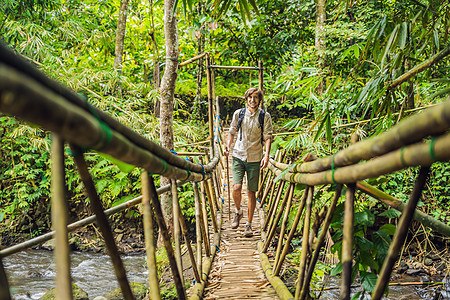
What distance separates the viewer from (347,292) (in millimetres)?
748

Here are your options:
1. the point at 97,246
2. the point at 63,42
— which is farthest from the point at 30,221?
the point at 63,42

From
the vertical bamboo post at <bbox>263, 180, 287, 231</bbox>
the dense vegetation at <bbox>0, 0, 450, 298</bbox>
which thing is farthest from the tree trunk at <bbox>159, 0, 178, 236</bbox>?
the vertical bamboo post at <bbox>263, 180, 287, 231</bbox>

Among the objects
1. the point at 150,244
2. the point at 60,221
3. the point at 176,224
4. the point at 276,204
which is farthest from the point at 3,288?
the point at 276,204

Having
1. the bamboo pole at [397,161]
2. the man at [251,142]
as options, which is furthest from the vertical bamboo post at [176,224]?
the man at [251,142]

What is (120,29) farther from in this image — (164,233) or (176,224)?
(164,233)

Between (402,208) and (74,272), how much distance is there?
5490mm

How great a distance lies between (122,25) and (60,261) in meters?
6.48

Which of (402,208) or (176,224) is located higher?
(402,208)

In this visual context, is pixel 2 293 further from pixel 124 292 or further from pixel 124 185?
pixel 124 185

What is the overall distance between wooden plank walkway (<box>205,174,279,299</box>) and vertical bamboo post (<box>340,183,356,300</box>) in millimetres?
1044

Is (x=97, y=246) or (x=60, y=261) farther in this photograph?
(x=97, y=246)

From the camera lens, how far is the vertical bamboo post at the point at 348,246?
0.75 meters

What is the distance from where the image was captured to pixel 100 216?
656mm

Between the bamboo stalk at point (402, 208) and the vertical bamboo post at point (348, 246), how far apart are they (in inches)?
7.6
